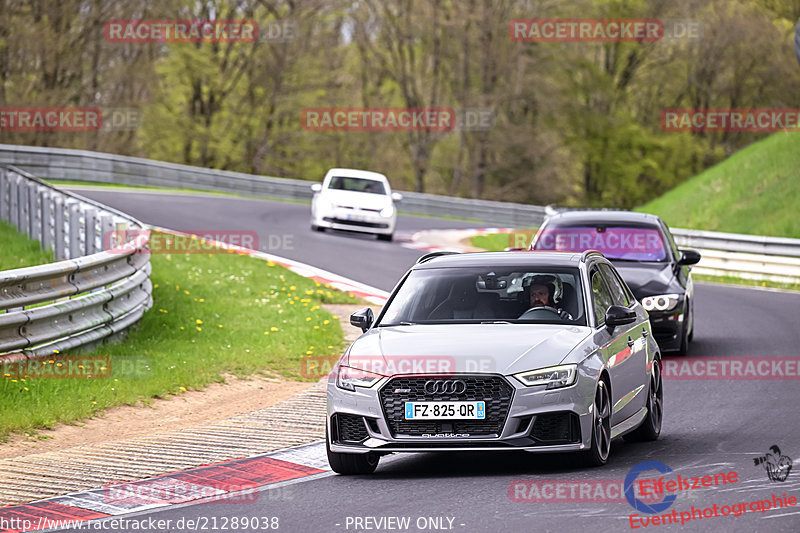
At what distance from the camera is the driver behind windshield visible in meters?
9.39

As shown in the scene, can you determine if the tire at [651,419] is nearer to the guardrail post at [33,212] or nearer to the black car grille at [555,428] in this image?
the black car grille at [555,428]

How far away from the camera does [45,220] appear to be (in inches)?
805

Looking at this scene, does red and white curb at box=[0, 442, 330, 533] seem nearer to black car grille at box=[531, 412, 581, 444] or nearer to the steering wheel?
black car grille at box=[531, 412, 581, 444]

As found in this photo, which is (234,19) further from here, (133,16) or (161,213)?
(161,213)

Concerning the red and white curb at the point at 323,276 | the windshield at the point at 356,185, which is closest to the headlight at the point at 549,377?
the red and white curb at the point at 323,276

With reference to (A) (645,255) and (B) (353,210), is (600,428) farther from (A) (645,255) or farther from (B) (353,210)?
(B) (353,210)

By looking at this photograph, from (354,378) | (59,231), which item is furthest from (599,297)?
(59,231)

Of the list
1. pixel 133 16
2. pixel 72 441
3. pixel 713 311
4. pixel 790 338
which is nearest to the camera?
pixel 72 441

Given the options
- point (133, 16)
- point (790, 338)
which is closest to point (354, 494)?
point (790, 338)

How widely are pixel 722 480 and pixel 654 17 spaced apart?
202 feet

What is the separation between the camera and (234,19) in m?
59.2

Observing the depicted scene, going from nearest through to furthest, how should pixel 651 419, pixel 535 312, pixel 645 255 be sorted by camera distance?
1. pixel 535 312
2. pixel 651 419
3. pixel 645 255

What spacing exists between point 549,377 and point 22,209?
1601cm

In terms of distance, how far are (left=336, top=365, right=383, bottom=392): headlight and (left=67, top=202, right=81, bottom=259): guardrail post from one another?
420 inches
